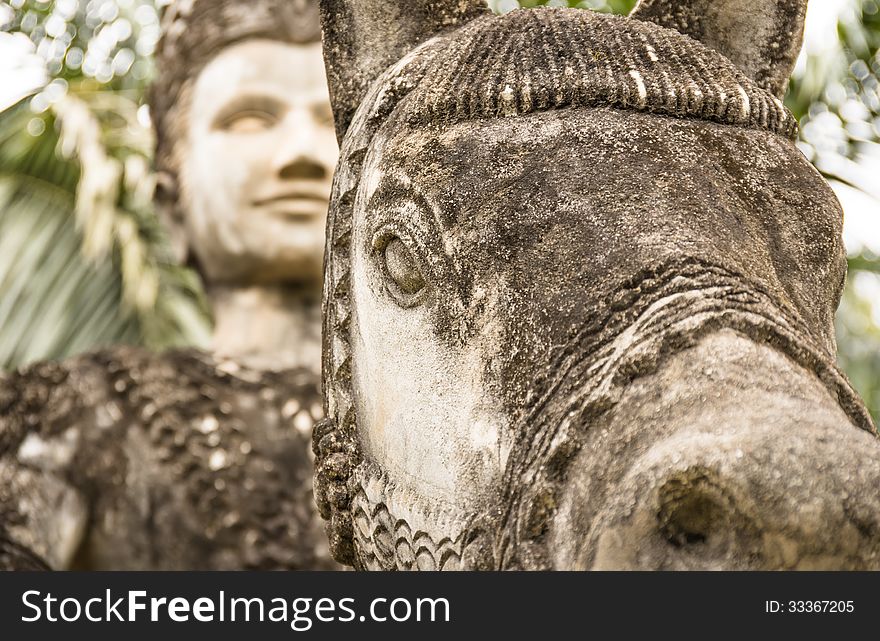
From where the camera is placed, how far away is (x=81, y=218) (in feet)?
17.4

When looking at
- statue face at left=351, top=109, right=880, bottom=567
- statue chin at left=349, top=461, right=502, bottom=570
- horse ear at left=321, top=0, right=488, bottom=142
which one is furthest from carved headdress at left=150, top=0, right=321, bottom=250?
statue chin at left=349, top=461, right=502, bottom=570

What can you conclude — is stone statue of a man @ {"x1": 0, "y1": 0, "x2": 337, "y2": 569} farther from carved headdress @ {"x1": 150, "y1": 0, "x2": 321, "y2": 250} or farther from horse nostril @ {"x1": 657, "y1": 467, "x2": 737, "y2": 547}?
horse nostril @ {"x1": 657, "y1": 467, "x2": 737, "y2": 547}

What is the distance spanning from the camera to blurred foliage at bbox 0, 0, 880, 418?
17.0ft

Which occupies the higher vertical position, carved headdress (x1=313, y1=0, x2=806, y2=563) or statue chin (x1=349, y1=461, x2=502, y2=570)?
carved headdress (x1=313, y1=0, x2=806, y2=563)

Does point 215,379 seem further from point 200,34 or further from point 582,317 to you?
point 582,317

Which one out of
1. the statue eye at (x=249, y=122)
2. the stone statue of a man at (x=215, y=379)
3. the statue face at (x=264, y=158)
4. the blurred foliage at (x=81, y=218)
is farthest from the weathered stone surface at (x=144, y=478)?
Result: the blurred foliage at (x=81, y=218)

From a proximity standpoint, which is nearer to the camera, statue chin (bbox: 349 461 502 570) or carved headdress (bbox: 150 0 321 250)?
statue chin (bbox: 349 461 502 570)

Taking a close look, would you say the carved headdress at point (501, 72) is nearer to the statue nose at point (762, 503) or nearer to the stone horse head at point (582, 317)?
the stone horse head at point (582, 317)

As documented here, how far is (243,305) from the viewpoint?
4.02 meters

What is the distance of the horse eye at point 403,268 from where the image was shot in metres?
1.89

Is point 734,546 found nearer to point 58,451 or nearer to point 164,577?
point 164,577

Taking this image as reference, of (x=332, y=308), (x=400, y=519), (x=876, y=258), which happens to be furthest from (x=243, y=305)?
(x=876, y=258)

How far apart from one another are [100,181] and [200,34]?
4.80ft

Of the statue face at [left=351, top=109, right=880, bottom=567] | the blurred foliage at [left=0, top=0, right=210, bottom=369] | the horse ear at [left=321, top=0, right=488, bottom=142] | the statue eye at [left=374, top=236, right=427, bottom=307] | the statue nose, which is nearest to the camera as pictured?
the statue nose
